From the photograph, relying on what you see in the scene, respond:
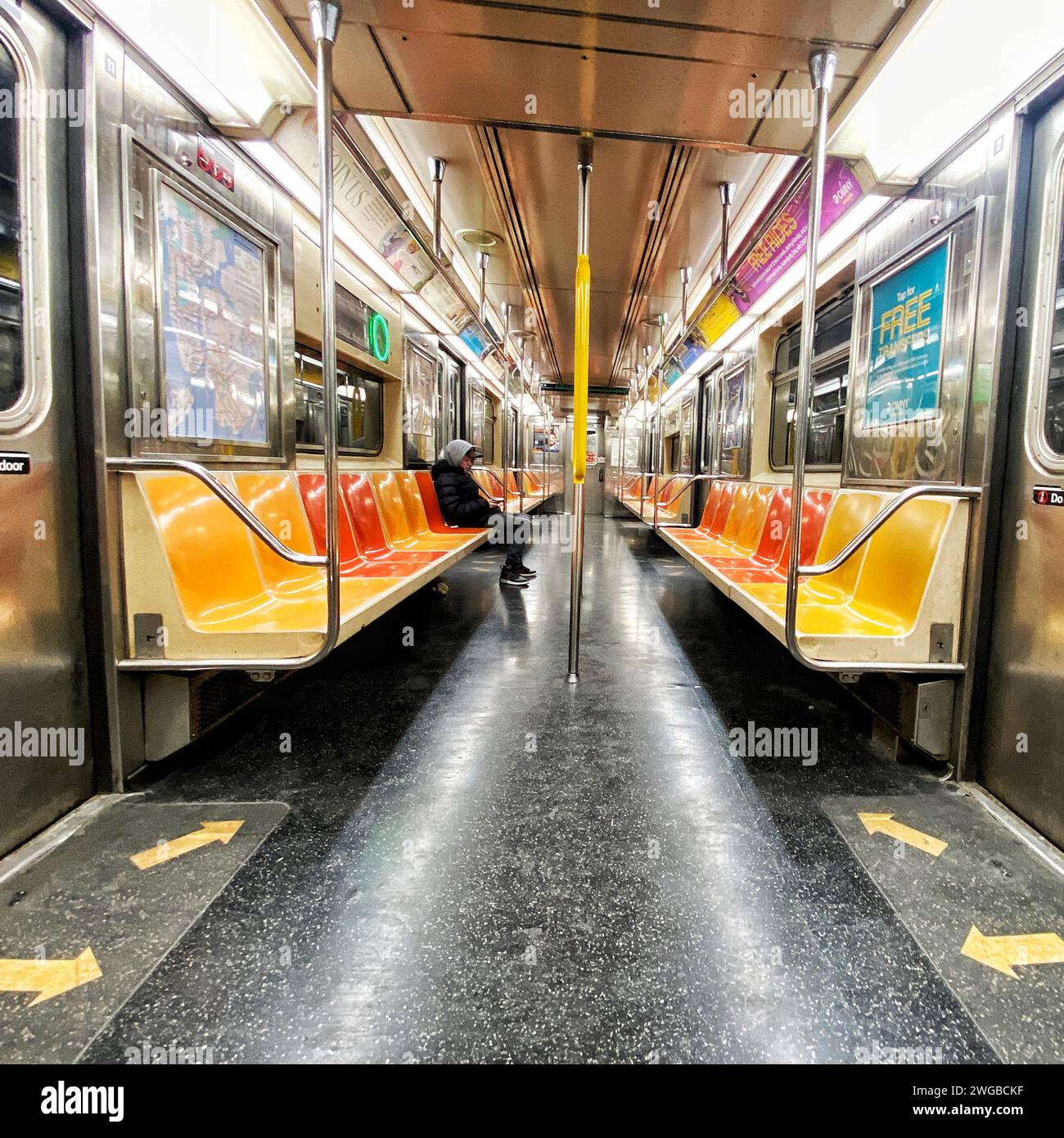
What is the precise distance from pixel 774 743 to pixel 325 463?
1954 millimetres

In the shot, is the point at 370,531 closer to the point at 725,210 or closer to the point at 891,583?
the point at 891,583

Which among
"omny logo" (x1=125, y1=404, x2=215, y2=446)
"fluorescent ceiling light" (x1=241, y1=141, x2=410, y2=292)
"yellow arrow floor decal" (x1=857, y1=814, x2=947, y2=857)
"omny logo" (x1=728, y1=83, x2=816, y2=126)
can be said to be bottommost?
"yellow arrow floor decal" (x1=857, y1=814, x2=947, y2=857)

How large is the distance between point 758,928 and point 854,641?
1079 mm

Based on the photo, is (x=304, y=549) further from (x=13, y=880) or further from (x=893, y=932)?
(x=893, y=932)

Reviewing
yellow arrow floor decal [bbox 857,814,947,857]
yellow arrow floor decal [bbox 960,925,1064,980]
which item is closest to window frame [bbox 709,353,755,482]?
yellow arrow floor decal [bbox 857,814,947,857]

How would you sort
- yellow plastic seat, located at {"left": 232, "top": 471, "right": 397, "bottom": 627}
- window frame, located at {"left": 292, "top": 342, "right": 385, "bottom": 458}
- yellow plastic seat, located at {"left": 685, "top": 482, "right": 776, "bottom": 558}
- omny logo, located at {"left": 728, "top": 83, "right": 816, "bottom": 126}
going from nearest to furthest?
omny logo, located at {"left": 728, "top": 83, "right": 816, "bottom": 126} < yellow plastic seat, located at {"left": 232, "top": 471, "right": 397, "bottom": 627} < window frame, located at {"left": 292, "top": 342, "right": 385, "bottom": 458} < yellow plastic seat, located at {"left": 685, "top": 482, "right": 776, "bottom": 558}

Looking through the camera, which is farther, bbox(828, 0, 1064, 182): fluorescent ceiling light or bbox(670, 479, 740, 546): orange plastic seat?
bbox(670, 479, 740, 546): orange plastic seat

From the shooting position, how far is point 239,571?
7.73ft

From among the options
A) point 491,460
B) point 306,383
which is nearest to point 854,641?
point 306,383

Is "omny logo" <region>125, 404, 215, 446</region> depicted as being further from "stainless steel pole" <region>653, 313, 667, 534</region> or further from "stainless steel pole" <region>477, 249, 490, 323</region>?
"stainless steel pole" <region>653, 313, 667, 534</region>

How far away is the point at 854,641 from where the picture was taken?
6.70 feet

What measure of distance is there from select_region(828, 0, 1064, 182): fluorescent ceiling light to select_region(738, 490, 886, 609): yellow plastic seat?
133 cm

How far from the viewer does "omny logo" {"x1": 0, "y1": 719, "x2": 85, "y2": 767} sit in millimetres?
1582

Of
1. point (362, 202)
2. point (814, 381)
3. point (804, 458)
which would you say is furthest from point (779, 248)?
point (804, 458)
